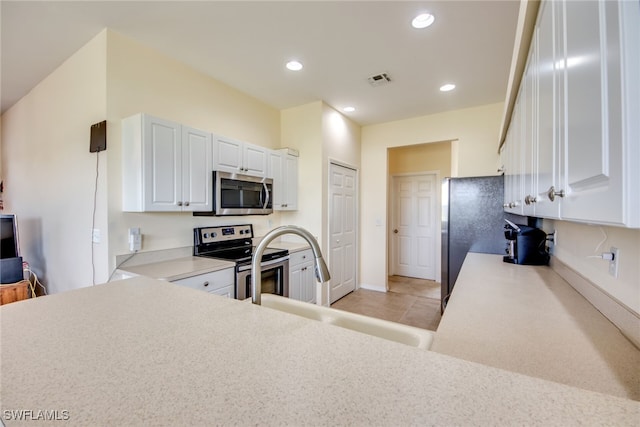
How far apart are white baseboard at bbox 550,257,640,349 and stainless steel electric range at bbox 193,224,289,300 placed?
220 cm

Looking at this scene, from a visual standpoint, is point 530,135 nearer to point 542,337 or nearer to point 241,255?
point 542,337

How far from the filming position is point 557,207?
799 mm

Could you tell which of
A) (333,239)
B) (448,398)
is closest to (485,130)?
(333,239)

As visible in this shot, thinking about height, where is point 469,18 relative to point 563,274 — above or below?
above

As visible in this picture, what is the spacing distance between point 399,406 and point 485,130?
4.04 m

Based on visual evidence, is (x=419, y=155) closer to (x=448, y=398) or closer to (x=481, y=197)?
(x=481, y=197)

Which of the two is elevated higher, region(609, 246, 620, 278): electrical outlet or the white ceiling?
the white ceiling

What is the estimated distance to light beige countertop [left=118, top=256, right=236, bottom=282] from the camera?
6.43 feet

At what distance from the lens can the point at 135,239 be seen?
2.21 meters

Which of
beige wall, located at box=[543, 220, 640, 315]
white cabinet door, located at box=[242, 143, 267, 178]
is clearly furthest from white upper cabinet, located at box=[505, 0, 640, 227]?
white cabinet door, located at box=[242, 143, 267, 178]

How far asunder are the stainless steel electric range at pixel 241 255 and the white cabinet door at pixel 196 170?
39 cm

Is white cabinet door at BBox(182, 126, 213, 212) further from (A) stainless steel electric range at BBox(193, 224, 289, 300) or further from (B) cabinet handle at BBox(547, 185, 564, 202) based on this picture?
(B) cabinet handle at BBox(547, 185, 564, 202)

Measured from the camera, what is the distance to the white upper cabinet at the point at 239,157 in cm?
266

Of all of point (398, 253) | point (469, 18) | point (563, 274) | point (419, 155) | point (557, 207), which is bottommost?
point (398, 253)
